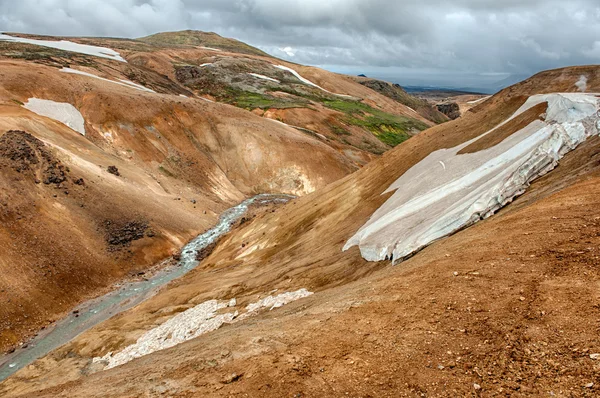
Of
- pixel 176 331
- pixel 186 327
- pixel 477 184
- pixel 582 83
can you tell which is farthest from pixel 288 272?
pixel 582 83

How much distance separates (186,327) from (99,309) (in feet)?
43.5

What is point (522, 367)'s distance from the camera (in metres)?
7.68

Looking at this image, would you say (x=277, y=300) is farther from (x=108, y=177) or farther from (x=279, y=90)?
(x=279, y=90)

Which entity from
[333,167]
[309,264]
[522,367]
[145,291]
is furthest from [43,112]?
[522,367]

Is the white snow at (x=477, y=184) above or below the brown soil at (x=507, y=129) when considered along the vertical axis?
below

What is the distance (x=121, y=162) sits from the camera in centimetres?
5106

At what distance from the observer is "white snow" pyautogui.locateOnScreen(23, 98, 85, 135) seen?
173 feet

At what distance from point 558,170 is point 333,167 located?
51.9 meters

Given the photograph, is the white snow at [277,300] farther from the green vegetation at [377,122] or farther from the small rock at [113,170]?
the green vegetation at [377,122]

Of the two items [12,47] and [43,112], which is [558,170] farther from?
[12,47]

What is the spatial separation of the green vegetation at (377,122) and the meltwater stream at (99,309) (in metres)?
67.9

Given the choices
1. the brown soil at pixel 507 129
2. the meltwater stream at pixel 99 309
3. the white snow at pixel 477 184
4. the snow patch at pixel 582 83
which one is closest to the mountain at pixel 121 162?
the meltwater stream at pixel 99 309

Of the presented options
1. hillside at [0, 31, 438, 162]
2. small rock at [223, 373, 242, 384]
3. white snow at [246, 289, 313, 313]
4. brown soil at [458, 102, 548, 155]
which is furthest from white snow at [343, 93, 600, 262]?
hillside at [0, 31, 438, 162]

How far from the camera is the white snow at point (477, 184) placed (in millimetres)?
17391
